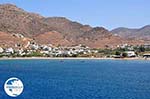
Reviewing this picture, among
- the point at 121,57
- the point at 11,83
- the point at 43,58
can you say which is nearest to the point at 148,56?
the point at 121,57

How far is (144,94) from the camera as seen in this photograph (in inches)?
2144

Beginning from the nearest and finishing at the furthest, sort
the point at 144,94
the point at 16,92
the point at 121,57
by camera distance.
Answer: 1. the point at 16,92
2. the point at 144,94
3. the point at 121,57

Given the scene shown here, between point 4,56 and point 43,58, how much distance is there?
17381 millimetres

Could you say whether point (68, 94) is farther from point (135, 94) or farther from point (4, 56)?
point (4, 56)

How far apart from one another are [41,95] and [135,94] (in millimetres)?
11682

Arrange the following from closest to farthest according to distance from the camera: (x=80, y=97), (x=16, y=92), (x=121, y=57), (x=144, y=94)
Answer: (x=16, y=92) < (x=80, y=97) < (x=144, y=94) < (x=121, y=57)

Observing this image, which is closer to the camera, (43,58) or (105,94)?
(105,94)

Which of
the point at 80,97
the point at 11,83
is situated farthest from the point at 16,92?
the point at 80,97

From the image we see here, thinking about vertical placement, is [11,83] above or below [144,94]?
above

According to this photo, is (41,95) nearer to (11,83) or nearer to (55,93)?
(55,93)

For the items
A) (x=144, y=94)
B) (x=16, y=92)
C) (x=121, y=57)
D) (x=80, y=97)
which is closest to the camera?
(x=16, y=92)

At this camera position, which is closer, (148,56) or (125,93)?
(125,93)

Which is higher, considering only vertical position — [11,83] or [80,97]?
[11,83]

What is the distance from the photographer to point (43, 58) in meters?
198
